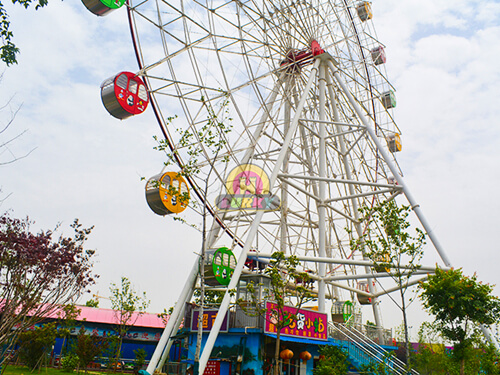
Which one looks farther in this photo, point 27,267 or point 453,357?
point 453,357

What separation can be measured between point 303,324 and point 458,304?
215 inches

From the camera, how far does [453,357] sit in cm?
1528

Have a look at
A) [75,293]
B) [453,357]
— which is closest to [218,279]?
[75,293]

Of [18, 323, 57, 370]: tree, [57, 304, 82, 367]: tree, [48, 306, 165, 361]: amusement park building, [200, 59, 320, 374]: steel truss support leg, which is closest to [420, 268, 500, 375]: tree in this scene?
[200, 59, 320, 374]: steel truss support leg

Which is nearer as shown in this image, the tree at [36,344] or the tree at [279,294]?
the tree at [279,294]

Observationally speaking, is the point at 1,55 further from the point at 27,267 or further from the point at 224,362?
the point at 224,362

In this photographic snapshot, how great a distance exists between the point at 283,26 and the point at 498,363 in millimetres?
15759

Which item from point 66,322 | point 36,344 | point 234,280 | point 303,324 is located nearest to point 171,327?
point 234,280

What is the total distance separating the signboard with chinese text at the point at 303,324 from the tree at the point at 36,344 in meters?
14.6

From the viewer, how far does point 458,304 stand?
46.1 ft

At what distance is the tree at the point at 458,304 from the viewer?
553 inches

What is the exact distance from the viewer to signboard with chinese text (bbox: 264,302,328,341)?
52.1 ft

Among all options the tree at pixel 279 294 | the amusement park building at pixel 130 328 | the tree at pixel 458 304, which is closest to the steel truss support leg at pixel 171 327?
the tree at pixel 279 294

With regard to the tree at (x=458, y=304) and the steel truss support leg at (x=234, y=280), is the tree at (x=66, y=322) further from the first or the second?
the tree at (x=458, y=304)
